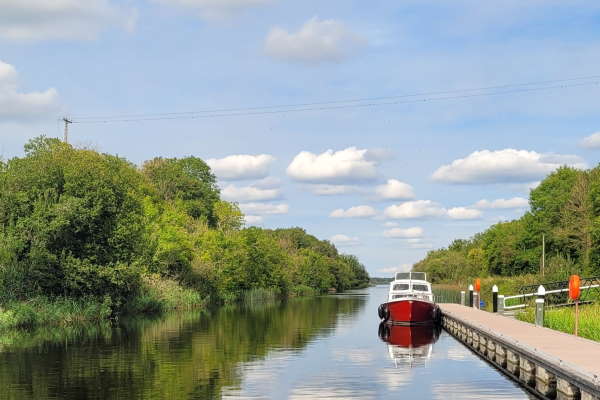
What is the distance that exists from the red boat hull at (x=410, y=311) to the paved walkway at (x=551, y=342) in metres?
7.35

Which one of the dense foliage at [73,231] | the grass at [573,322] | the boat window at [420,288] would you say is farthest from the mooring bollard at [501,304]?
the dense foliage at [73,231]

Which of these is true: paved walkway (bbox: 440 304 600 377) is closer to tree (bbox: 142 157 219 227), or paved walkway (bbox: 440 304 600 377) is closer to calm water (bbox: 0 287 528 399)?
calm water (bbox: 0 287 528 399)

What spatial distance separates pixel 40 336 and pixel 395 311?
2152cm

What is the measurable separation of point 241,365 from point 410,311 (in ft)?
71.9

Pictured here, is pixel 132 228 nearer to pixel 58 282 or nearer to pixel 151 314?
pixel 58 282

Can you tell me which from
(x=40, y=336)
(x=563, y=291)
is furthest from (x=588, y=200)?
(x=40, y=336)

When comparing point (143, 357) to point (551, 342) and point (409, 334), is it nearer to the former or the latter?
point (551, 342)

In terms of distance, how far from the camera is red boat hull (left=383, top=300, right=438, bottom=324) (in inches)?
1964

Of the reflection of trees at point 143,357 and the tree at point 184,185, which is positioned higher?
the tree at point 184,185

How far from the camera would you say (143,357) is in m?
32.7

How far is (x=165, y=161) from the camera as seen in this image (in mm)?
126750

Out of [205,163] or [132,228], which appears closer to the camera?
[132,228]

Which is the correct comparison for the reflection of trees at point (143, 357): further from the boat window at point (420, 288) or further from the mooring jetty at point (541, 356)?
the mooring jetty at point (541, 356)

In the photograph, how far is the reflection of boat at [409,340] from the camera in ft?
111
